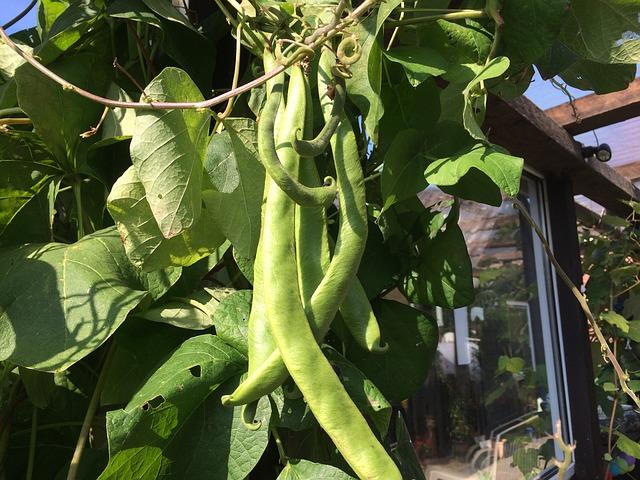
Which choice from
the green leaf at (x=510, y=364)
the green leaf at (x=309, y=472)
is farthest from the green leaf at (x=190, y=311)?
the green leaf at (x=510, y=364)

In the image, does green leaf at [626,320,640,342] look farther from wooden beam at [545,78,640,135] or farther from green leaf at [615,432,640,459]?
wooden beam at [545,78,640,135]

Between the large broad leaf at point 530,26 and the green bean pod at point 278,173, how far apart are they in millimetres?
211

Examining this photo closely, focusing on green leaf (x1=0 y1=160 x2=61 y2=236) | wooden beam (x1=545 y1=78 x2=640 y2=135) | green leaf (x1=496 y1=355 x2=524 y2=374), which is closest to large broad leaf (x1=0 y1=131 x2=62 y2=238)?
green leaf (x1=0 y1=160 x2=61 y2=236)

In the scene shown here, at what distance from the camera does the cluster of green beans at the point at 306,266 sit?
28 centimetres

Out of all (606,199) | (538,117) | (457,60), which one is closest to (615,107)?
(538,117)

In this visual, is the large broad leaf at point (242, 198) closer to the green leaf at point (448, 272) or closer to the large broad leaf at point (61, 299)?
the large broad leaf at point (61, 299)

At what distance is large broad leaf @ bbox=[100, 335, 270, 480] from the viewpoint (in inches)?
12.5

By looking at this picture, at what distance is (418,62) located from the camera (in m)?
0.36

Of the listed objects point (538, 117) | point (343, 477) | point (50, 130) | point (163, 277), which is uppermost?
point (538, 117)

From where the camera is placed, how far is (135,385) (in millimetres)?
391

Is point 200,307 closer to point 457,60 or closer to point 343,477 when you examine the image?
point 343,477

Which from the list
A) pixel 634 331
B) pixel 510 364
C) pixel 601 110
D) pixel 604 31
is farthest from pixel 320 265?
pixel 634 331

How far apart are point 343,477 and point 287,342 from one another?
0.38 ft

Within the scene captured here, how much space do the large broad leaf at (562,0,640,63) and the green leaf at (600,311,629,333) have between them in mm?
1718
